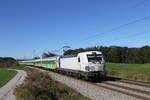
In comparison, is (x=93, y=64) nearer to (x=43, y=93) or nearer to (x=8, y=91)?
(x=8, y=91)

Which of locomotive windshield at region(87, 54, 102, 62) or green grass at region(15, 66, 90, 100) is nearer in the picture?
green grass at region(15, 66, 90, 100)

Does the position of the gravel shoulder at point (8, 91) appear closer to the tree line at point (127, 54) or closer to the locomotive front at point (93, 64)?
the locomotive front at point (93, 64)

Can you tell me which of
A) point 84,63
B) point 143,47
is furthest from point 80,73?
point 143,47

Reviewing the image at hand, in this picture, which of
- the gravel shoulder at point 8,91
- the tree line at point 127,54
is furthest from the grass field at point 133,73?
the tree line at point 127,54

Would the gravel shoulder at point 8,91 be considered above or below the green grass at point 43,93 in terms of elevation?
below

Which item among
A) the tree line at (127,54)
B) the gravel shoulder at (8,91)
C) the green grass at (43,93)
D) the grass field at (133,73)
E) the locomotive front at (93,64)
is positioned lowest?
the gravel shoulder at (8,91)

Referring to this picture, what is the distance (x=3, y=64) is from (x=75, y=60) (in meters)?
110

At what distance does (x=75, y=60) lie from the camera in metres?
29.1

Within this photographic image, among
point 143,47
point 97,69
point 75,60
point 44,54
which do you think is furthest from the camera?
point 44,54

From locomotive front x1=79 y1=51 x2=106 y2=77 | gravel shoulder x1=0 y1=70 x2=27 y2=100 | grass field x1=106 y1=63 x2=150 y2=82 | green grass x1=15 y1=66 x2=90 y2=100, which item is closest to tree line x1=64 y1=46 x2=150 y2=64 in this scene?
grass field x1=106 y1=63 x2=150 y2=82

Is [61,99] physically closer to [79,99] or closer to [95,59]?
[79,99]

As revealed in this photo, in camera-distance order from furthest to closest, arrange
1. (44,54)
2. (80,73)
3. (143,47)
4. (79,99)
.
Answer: (44,54) → (143,47) → (80,73) → (79,99)

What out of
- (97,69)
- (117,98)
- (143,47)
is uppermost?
(143,47)

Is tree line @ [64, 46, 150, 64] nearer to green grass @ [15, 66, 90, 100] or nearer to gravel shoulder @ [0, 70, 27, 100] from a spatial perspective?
gravel shoulder @ [0, 70, 27, 100]
